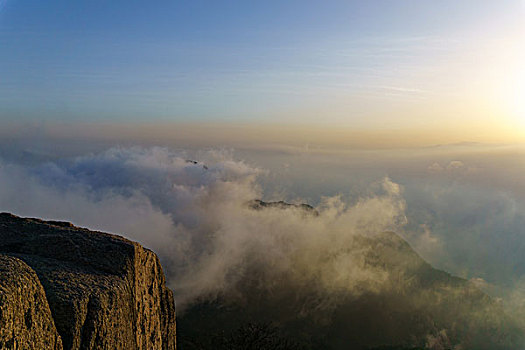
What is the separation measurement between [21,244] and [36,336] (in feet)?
21.3

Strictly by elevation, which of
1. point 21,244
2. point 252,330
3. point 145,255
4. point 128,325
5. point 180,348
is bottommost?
point 180,348

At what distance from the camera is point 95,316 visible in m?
11.2

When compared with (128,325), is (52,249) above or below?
above

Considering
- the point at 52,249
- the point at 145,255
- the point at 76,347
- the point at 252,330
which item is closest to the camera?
the point at 76,347

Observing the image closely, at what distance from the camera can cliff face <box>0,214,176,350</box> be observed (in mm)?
8984

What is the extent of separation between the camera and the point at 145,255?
17031 mm

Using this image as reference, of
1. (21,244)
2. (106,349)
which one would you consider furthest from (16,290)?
(21,244)

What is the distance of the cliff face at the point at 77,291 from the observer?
898cm

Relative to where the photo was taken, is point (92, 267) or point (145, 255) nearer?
point (92, 267)

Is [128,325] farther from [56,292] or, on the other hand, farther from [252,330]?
[252,330]

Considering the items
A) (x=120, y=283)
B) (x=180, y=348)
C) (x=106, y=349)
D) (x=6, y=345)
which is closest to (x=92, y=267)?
(x=120, y=283)

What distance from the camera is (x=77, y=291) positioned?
11320mm

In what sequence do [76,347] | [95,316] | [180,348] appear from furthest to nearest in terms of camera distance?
[180,348], [95,316], [76,347]

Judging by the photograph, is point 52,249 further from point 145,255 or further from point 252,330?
point 252,330
